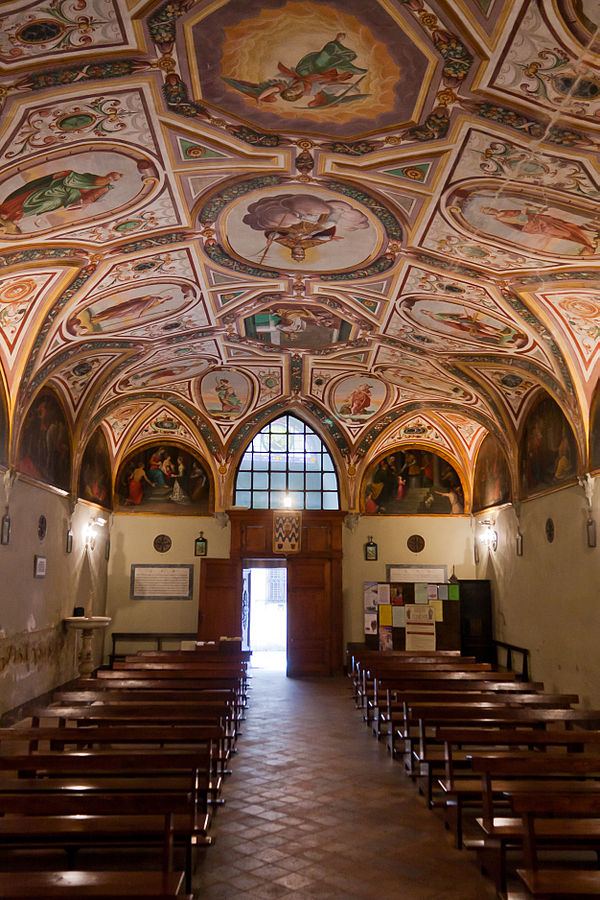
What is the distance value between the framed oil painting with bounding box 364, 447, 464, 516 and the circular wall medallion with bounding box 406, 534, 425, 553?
71cm

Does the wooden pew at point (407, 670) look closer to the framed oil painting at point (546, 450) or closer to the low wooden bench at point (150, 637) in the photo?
the framed oil painting at point (546, 450)

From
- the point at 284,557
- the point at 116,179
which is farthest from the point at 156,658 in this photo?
the point at 116,179

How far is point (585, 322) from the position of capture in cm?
1100

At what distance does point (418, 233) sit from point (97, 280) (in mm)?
4776

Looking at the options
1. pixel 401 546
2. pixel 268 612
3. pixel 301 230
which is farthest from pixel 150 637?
pixel 301 230

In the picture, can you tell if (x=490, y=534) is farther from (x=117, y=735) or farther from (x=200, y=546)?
(x=117, y=735)

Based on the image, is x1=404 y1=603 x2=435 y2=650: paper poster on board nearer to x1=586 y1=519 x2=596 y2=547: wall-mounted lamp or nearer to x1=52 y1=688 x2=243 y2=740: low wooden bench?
x1=586 y1=519 x2=596 y2=547: wall-mounted lamp

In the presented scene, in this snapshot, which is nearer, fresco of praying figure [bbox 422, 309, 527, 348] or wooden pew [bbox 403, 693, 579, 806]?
wooden pew [bbox 403, 693, 579, 806]

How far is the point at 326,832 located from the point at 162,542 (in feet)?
45.7

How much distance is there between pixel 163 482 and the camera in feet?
66.4

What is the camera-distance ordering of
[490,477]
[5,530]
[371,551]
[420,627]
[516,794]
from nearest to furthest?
[516,794] < [5,530] < [420,627] < [490,477] < [371,551]

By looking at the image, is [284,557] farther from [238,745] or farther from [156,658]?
[238,745]

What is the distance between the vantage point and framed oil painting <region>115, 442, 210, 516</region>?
2000 centimetres

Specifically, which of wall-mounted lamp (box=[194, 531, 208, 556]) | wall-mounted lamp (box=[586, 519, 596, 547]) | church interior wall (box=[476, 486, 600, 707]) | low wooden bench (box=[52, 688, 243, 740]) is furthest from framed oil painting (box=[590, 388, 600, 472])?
wall-mounted lamp (box=[194, 531, 208, 556])
